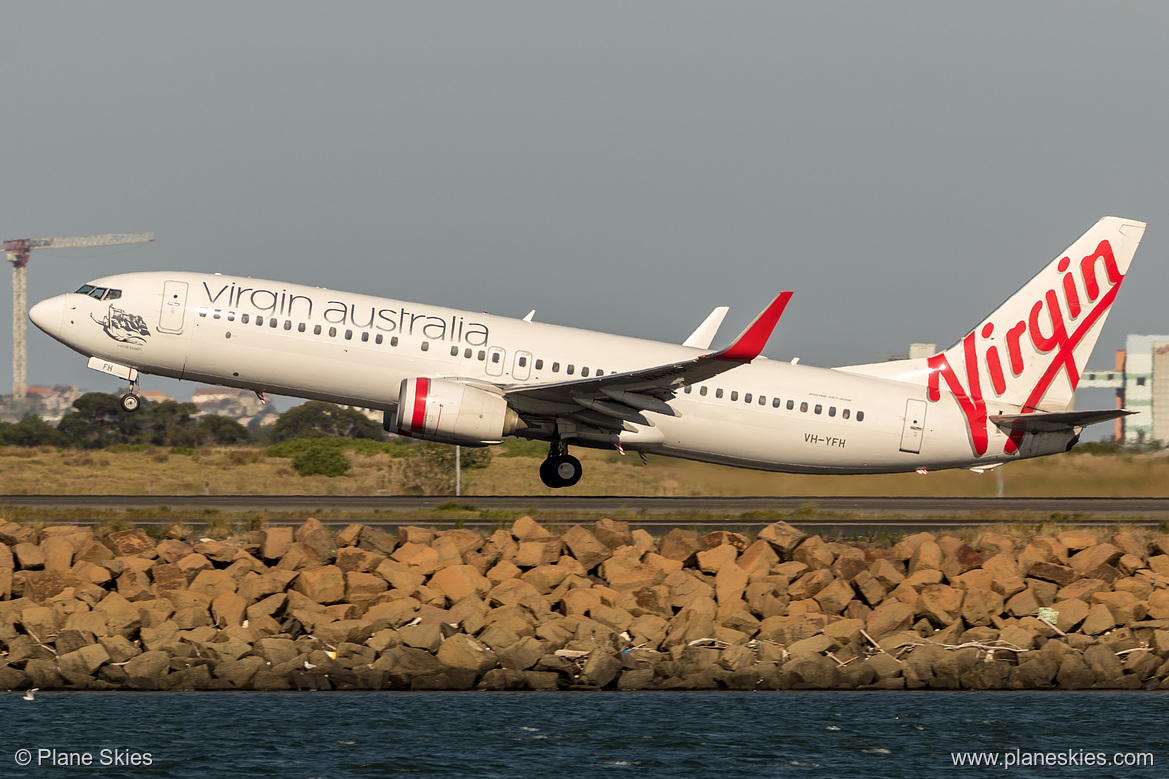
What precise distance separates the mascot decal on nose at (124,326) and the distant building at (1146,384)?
8173cm

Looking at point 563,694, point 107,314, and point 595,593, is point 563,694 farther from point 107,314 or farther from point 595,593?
point 107,314

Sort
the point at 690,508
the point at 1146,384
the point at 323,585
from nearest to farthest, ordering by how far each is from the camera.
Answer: the point at 323,585
the point at 690,508
the point at 1146,384

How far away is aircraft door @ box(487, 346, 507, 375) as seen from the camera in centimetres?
3216

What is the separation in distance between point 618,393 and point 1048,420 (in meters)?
11.0

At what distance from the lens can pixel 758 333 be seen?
29.0 m

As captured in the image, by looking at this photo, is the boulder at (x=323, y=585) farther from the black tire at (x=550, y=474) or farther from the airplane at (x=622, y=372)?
the black tire at (x=550, y=474)

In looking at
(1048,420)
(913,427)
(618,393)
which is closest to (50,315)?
(618,393)

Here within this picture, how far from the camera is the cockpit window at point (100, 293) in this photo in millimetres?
31922

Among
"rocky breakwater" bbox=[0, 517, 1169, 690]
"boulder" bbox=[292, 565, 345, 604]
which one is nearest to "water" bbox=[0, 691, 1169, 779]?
"rocky breakwater" bbox=[0, 517, 1169, 690]

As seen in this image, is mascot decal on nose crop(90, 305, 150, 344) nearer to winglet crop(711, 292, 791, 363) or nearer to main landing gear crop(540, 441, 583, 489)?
main landing gear crop(540, 441, 583, 489)

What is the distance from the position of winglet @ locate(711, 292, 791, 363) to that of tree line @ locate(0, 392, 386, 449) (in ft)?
149

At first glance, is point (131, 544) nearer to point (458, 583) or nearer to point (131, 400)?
point (458, 583)

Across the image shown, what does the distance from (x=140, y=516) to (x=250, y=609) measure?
9722mm

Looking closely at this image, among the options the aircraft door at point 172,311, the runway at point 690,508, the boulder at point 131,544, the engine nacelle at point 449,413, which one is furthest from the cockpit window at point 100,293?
the boulder at point 131,544
